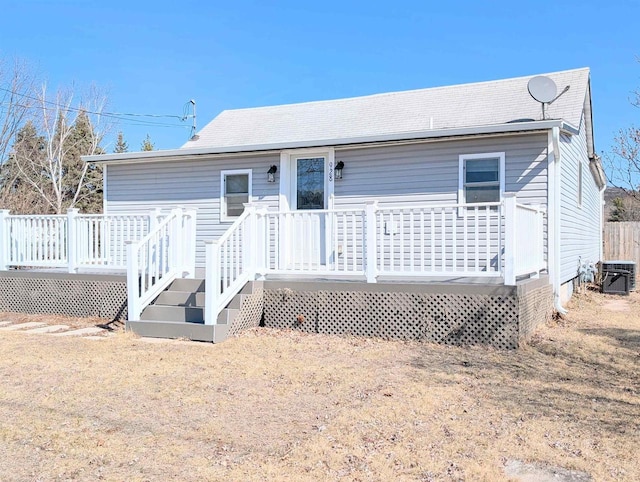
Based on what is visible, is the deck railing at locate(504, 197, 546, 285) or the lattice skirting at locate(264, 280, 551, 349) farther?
the lattice skirting at locate(264, 280, 551, 349)

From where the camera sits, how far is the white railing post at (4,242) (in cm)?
966

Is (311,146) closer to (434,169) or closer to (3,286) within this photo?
(434,169)

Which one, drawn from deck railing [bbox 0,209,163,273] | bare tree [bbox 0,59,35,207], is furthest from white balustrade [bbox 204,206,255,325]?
bare tree [bbox 0,59,35,207]

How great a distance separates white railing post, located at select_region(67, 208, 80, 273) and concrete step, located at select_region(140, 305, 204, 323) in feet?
7.27

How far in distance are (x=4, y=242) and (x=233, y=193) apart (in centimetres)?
408

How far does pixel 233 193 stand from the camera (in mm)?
10812

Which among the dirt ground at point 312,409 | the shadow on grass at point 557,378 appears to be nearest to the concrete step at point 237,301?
the dirt ground at point 312,409

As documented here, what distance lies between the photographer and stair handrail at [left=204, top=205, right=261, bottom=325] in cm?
684

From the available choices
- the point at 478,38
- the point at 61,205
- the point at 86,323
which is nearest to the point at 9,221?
the point at 86,323

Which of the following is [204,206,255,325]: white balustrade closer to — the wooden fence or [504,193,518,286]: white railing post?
[504,193,518,286]: white railing post

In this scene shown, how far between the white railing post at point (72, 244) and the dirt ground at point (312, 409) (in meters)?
2.27

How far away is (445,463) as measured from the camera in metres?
3.20

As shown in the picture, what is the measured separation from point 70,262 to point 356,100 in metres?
7.08

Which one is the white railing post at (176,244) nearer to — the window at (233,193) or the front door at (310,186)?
the front door at (310,186)
